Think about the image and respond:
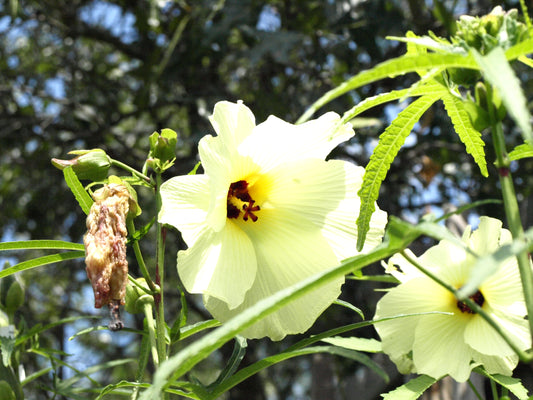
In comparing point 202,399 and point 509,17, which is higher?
point 509,17

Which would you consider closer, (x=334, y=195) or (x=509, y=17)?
(x=509, y=17)

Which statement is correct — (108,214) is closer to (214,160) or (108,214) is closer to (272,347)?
(214,160)

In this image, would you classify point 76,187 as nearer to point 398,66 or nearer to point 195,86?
point 398,66

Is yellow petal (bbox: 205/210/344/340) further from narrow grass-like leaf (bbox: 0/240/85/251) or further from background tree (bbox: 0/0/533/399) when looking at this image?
background tree (bbox: 0/0/533/399)

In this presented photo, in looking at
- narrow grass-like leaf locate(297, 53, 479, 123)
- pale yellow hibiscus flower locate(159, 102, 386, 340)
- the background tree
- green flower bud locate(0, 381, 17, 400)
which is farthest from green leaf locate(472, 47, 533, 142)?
the background tree

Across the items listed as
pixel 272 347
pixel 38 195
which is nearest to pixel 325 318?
pixel 272 347

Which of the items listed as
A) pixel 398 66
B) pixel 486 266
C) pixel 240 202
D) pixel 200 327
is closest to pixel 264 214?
pixel 240 202
